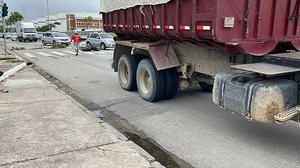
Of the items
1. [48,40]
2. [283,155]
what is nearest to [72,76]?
[283,155]

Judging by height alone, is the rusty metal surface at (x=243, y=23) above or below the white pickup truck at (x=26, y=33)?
above

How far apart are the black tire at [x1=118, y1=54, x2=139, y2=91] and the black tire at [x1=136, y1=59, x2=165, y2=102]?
470 millimetres

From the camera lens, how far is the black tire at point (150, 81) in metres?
7.46

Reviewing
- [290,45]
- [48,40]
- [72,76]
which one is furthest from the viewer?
[48,40]

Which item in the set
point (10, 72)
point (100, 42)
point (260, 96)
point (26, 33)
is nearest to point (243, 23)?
point (260, 96)

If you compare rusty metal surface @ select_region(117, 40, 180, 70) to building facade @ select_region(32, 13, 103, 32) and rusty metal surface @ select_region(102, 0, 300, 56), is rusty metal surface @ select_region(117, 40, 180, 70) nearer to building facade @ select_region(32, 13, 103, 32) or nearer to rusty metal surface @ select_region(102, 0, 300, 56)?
rusty metal surface @ select_region(102, 0, 300, 56)

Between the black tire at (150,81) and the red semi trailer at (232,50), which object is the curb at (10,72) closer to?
the black tire at (150,81)

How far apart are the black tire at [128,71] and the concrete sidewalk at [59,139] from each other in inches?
75.3

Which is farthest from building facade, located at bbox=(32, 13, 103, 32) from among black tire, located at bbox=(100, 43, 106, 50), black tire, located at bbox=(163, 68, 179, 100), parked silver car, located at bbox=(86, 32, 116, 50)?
A: black tire, located at bbox=(163, 68, 179, 100)

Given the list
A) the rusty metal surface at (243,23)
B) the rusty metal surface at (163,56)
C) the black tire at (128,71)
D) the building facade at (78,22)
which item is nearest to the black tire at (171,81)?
the rusty metal surface at (163,56)

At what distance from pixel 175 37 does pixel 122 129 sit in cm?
208

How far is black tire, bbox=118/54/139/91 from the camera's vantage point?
8.72 metres

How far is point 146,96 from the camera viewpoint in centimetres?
788

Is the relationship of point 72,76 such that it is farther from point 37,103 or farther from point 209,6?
point 209,6
